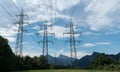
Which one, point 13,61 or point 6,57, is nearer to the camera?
point 6,57

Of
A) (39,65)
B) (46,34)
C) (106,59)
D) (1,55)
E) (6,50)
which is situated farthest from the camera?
(106,59)

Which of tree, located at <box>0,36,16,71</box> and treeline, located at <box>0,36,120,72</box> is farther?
treeline, located at <box>0,36,120,72</box>

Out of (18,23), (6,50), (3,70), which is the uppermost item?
(18,23)

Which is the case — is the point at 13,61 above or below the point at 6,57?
below

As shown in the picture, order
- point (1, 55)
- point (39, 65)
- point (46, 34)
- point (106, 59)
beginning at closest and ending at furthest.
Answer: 1. point (1, 55)
2. point (46, 34)
3. point (39, 65)
4. point (106, 59)

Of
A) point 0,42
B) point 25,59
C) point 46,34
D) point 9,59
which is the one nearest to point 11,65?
point 9,59

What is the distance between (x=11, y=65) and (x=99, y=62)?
73856 millimetres

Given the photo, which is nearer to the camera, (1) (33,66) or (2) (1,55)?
(2) (1,55)

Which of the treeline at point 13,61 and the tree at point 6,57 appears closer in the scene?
the tree at point 6,57

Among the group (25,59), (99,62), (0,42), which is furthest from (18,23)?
(99,62)

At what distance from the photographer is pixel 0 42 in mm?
77812

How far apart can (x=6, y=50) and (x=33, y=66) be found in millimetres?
41145

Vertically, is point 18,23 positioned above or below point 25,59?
above

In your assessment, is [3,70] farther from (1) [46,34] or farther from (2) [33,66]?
(2) [33,66]
